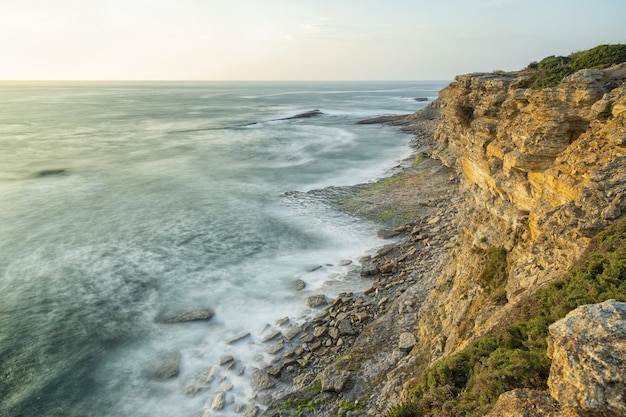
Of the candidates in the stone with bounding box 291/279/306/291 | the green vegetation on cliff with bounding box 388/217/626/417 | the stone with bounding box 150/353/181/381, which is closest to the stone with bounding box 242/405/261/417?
the stone with bounding box 150/353/181/381

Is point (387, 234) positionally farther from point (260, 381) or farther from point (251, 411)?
point (251, 411)

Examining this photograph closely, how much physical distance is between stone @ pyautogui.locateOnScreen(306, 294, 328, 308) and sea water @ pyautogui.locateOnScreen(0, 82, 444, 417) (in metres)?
0.53

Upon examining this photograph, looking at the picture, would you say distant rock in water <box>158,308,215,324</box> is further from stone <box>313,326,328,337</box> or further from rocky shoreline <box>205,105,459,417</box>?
stone <box>313,326,328,337</box>

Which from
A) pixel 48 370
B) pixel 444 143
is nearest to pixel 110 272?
pixel 48 370

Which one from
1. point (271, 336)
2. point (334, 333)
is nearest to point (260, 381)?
point (271, 336)

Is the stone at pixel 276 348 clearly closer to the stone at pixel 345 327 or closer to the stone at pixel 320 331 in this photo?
the stone at pixel 320 331

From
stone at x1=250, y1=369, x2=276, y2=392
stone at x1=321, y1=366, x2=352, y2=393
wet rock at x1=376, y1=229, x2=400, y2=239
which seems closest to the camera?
stone at x1=321, y1=366, x2=352, y2=393

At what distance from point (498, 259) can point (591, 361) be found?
7750 mm

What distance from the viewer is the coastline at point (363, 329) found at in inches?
452

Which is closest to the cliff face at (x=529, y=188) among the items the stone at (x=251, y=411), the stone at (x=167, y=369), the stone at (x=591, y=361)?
the stone at (x=591, y=361)

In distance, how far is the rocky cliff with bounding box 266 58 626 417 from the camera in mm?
8133

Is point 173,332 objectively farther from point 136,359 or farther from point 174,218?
point 174,218

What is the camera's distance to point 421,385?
7.77 meters

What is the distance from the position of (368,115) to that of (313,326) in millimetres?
78025
